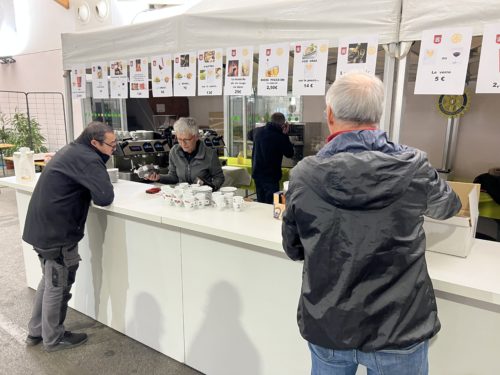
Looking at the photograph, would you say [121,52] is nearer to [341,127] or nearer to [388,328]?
[341,127]

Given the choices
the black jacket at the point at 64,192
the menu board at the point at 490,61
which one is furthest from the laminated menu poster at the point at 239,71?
the menu board at the point at 490,61

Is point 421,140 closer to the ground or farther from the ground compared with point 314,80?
closer to the ground

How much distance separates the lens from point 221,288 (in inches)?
79.8

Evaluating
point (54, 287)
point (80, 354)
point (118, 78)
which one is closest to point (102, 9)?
point (118, 78)

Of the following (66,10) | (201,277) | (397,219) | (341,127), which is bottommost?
(201,277)

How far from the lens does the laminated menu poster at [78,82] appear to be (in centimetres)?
304

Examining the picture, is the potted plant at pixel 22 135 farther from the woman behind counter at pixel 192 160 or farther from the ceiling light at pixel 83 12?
the woman behind counter at pixel 192 160

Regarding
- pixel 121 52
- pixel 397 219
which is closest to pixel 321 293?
pixel 397 219

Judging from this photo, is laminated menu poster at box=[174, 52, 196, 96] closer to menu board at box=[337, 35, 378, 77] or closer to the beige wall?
menu board at box=[337, 35, 378, 77]

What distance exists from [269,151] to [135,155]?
139 centimetres

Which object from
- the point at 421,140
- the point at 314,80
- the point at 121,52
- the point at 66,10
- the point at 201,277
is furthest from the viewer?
the point at 66,10

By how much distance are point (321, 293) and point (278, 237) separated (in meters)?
0.58

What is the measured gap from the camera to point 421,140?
487cm

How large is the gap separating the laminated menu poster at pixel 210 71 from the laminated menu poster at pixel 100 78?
96 cm
